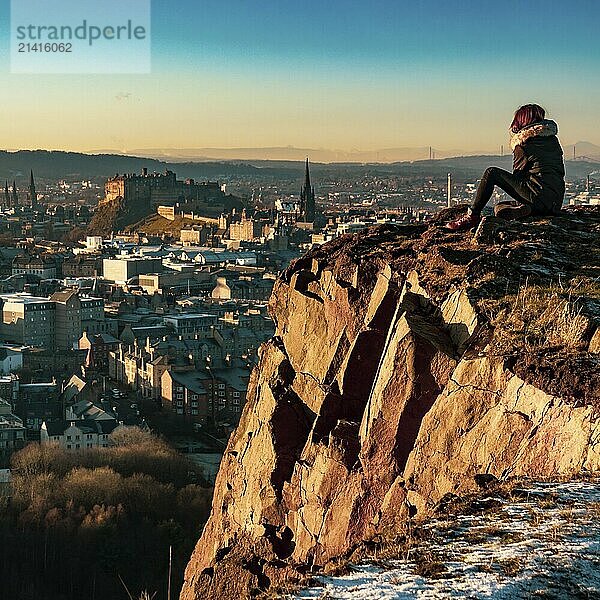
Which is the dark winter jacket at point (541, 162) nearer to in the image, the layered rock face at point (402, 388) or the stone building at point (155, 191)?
the layered rock face at point (402, 388)

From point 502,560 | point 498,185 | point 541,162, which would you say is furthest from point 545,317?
point 502,560

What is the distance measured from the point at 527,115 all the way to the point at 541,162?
35 centimetres

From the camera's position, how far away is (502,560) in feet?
15.3

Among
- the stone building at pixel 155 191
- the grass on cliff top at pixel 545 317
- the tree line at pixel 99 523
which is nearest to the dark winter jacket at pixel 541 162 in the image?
the grass on cliff top at pixel 545 317

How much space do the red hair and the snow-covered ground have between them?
3989 millimetres

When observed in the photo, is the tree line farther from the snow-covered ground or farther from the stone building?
the stone building

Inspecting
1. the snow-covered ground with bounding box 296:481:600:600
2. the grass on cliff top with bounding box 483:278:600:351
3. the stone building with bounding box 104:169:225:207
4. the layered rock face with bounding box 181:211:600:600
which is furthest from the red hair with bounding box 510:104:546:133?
the stone building with bounding box 104:169:225:207

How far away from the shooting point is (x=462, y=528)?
16.7ft

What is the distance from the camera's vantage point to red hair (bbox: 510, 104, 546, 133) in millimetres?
8719

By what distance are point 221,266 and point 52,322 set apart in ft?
103

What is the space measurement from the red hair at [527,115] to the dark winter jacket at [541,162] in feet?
0.12

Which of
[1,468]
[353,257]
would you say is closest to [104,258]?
[1,468]

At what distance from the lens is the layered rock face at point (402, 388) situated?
20.5 ft

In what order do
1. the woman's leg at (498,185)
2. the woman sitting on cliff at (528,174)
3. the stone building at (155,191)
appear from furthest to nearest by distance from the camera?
the stone building at (155,191)
the woman sitting on cliff at (528,174)
the woman's leg at (498,185)
